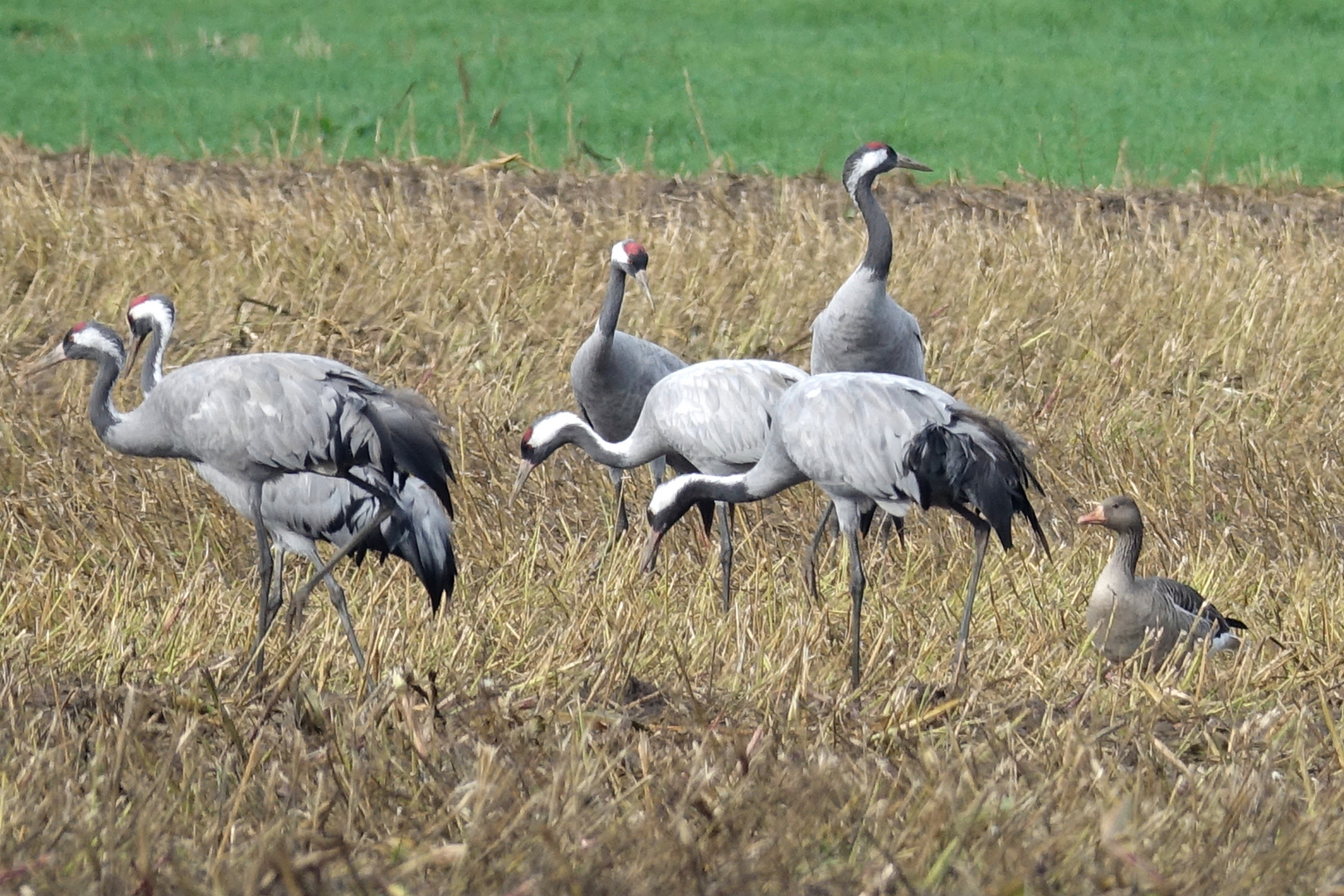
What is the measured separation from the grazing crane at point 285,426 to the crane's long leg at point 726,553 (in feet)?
3.46

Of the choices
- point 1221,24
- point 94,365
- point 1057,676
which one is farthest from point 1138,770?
point 1221,24

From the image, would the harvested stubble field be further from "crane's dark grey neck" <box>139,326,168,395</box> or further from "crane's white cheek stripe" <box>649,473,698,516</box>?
"crane's dark grey neck" <box>139,326,168,395</box>

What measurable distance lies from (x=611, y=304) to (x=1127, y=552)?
2022 mm

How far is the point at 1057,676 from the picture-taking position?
4676 millimetres

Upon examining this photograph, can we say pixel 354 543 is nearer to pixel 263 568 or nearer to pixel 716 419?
pixel 263 568

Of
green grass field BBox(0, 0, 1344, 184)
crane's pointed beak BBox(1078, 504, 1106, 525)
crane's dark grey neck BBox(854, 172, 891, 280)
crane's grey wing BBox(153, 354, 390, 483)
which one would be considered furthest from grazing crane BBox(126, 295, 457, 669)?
green grass field BBox(0, 0, 1344, 184)

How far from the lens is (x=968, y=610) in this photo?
4996 millimetres

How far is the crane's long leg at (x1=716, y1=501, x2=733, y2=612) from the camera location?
19.1ft

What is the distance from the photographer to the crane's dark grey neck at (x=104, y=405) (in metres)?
5.19

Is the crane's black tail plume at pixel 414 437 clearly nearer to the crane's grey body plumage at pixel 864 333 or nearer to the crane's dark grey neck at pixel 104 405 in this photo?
the crane's dark grey neck at pixel 104 405

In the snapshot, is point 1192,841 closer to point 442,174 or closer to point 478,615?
point 478,615

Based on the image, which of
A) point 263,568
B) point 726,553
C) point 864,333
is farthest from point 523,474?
point 263,568

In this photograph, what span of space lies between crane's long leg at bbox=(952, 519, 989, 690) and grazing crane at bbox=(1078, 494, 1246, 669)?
0.32 meters

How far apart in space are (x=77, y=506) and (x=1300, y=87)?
48.8ft
